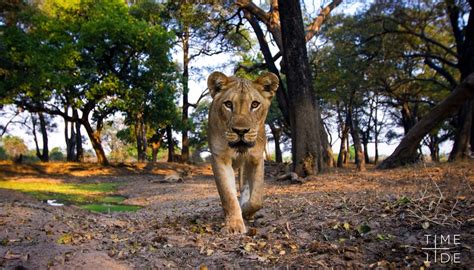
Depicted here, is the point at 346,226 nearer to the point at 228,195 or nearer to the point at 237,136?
the point at 228,195

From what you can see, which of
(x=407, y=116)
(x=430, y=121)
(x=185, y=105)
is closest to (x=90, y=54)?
(x=185, y=105)

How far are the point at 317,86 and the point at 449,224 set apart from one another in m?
25.7

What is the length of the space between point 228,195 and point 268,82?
1.57 metres

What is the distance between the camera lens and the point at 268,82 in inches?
222

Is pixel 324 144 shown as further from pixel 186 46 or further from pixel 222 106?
pixel 186 46

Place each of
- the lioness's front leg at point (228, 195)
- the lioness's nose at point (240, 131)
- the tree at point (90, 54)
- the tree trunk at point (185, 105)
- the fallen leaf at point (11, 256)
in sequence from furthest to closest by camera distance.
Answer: the tree trunk at point (185, 105) < the tree at point (90, 54) < the lioness's front leg at point (228, 195) < the lioness's nose at point (240, 131) < the fallen leaf at point (11, 256)

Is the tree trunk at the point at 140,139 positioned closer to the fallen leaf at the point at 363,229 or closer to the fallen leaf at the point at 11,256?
the fallen leaf at the point at 11,256

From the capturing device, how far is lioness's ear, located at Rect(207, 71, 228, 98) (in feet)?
18.1

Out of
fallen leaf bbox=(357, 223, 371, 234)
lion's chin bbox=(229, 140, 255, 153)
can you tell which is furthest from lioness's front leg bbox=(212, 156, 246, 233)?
fallen leaf bbox=(357, 223, 371, 234)

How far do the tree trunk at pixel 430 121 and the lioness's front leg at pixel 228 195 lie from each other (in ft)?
31.0

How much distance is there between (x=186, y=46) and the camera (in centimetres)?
3647

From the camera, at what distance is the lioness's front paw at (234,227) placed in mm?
5102

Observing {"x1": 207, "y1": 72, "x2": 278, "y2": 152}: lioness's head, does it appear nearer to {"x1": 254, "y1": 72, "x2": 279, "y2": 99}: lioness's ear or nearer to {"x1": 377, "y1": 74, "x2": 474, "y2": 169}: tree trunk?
{"x1": 254, "y1": 72, "x2": 279, "y2": 99}: lioness's ear

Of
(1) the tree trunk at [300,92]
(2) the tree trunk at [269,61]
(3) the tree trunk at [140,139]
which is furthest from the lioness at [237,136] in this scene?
(3) the tree trunk at [140,139]
